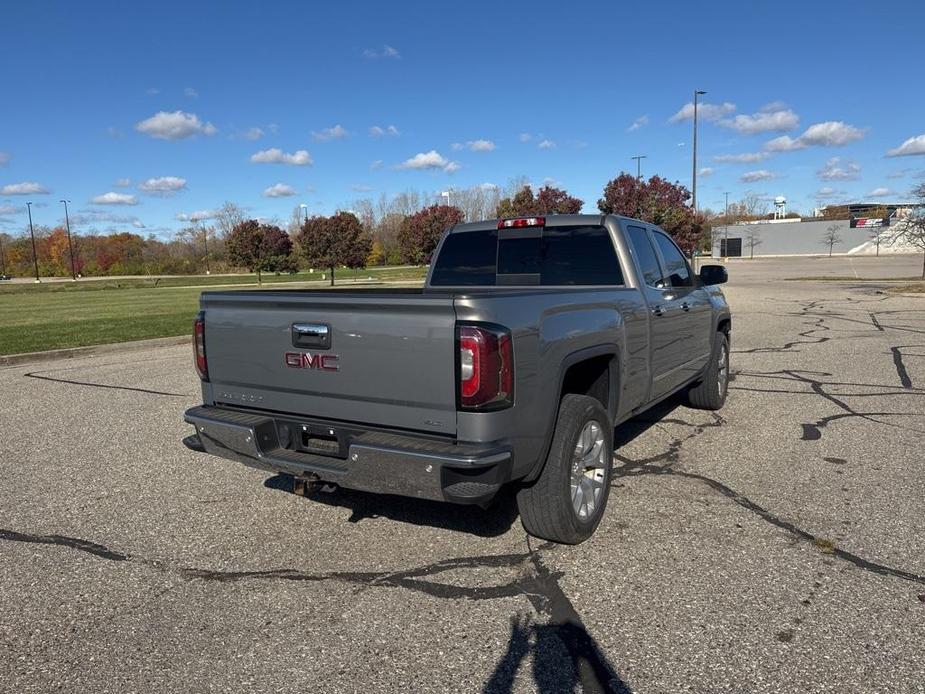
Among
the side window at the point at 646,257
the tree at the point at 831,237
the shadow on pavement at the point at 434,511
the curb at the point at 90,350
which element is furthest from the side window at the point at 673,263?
the tree at the point at 831,237

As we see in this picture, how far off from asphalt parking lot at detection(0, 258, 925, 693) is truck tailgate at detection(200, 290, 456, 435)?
2.84 ft

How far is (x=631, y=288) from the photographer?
4.53 m

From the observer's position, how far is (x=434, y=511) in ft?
14.0

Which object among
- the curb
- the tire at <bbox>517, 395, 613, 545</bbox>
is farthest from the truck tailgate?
the curb

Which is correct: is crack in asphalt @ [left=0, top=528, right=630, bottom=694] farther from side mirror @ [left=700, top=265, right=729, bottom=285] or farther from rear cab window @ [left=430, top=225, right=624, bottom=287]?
side mirror @ [left=700, top=265, right=729, bottom=285]

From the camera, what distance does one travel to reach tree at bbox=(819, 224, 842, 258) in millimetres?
84938

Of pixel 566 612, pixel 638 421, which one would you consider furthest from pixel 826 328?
pixel 566 612

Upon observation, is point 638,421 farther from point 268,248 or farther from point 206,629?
point 268,248

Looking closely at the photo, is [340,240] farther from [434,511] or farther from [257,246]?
[434,511]

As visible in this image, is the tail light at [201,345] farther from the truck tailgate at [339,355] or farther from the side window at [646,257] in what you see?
the side window at [646,257]

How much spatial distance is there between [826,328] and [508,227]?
11.3m

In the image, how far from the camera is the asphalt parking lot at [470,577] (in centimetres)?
266

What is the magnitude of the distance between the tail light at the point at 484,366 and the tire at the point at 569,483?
2.07 feet

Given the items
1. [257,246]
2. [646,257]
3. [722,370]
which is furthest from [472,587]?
[257,246]
